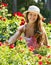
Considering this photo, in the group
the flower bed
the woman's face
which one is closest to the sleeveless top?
the woman's face

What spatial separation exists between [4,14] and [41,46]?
119 inches

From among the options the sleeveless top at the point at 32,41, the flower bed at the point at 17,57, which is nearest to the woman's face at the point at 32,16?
the sleeveless top at the point at 32,41

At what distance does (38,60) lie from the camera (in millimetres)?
4270

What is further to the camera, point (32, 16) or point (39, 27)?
point (39, 27)

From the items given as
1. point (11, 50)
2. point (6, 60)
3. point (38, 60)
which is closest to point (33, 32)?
point (38, 60)

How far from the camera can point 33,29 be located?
4.98m

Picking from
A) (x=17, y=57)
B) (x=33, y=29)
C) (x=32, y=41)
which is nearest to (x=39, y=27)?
(x=33, y=29)

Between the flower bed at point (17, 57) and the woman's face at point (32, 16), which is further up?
the woman's face at point (32, 16)

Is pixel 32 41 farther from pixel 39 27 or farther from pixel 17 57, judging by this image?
pixel 17 57

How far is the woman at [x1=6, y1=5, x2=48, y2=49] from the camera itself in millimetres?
4746

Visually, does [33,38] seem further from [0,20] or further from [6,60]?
[0,20]

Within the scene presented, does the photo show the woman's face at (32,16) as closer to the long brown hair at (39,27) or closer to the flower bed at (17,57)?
the long brown hair at (39,27)

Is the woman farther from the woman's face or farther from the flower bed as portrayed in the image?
the flower bed

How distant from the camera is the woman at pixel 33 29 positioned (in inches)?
187
